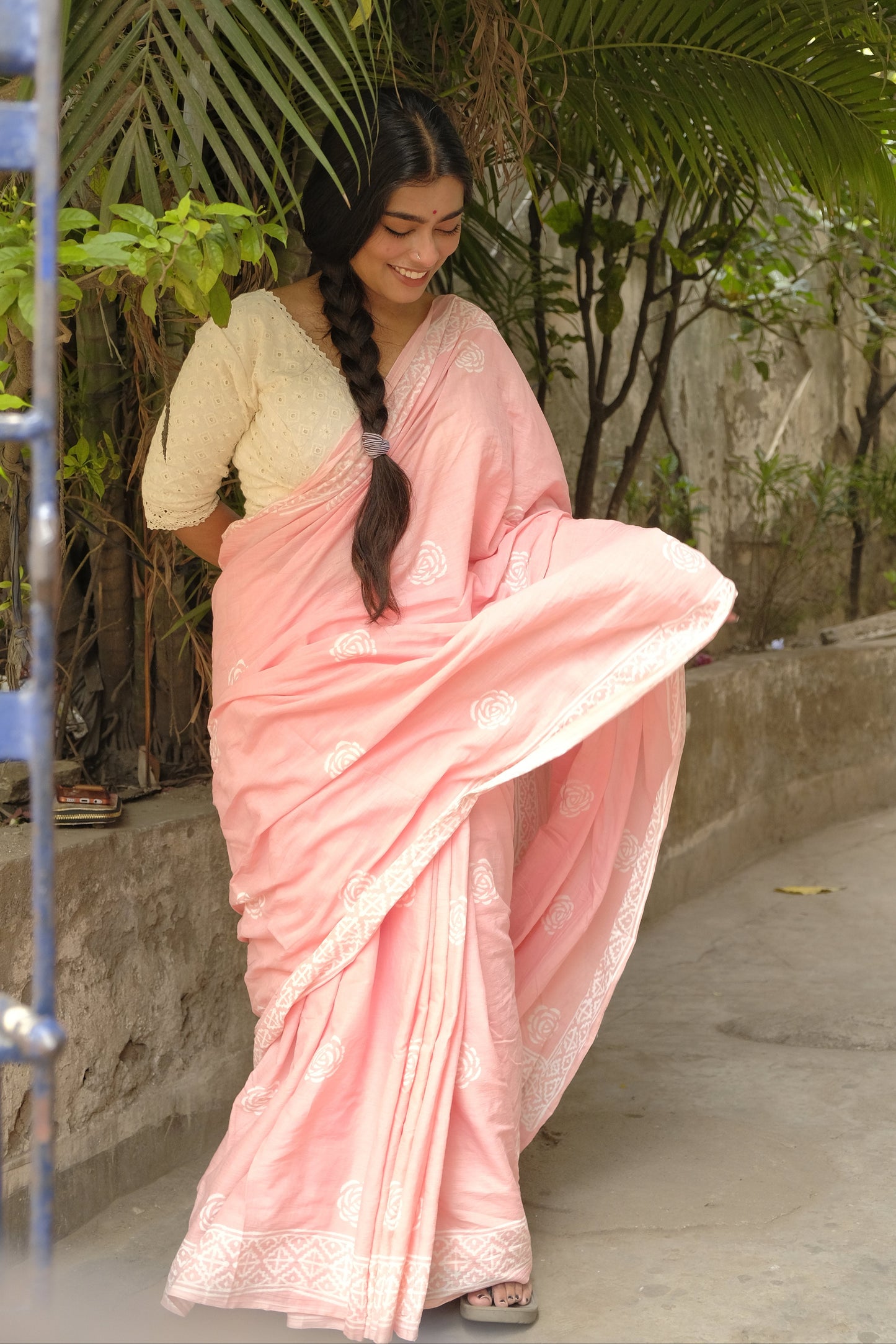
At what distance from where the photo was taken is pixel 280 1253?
1.84 metres

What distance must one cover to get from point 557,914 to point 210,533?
790 millimetres

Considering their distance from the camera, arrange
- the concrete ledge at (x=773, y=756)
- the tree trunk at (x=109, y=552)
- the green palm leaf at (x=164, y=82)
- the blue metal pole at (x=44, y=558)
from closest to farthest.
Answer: the blue metal pole at (x=44, y=558), the green palm leaf at (x=164, y=82), the tree trunk at (x=109, y=552), the concrete ledge at (x=773, y=756)

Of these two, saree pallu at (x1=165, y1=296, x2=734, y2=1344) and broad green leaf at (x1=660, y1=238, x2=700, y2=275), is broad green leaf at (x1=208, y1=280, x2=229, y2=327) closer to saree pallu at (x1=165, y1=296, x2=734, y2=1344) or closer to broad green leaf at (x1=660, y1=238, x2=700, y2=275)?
saree pallu at (x1=165, y1=296, x2=734, y2=1344)

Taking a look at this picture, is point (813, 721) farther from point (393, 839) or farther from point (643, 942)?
point (393, 839)

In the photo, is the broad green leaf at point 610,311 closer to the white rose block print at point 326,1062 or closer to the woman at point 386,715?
the woman at point 386,715

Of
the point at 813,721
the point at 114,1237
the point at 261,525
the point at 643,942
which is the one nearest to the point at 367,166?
the point at 261,525

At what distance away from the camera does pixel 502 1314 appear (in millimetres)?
1885

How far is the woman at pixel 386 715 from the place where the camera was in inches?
73.0

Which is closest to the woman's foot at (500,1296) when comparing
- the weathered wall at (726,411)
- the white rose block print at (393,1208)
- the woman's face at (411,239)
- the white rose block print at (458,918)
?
the white rose block print at (393,1208)

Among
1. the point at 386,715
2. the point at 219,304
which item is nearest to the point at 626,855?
the point at 386,715

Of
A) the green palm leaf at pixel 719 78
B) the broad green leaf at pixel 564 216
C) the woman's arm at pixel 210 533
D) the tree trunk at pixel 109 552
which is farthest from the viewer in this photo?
the broad green leaf at pixel 564 216

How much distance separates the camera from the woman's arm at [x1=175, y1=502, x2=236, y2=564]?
216 centimetres

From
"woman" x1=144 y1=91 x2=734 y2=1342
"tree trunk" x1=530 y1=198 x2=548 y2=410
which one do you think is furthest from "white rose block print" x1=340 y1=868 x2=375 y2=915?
"tree trunk" x1=530 y1=198 x2=548 y2=410

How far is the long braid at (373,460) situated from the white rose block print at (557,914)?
54 cm
